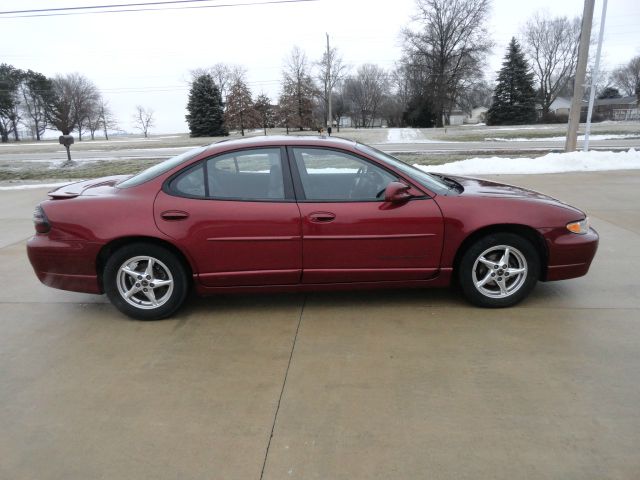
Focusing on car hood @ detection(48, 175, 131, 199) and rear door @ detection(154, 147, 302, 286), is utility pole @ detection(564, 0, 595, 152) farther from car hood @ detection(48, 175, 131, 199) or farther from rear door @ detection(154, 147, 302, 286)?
car hood @ detection(48, 175, 131, 199)

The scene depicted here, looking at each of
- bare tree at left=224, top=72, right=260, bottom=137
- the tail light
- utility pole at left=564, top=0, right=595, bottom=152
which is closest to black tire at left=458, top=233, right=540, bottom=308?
the tail light

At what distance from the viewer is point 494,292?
12.6 ft

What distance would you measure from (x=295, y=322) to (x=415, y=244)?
1.14 metres

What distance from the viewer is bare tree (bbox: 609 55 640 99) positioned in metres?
85.8

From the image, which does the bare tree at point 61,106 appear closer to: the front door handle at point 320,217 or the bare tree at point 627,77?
the front door handle at point 320,217

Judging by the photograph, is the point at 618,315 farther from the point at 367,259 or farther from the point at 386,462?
the point at 386,462

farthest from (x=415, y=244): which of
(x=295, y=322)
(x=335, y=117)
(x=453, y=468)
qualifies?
(x=335, y=117)

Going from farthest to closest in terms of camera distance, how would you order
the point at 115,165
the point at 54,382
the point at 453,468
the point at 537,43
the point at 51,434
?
the point at 537,43, the point at 115,165, the point at 54,382, the point at 51,434, the point at 453,468

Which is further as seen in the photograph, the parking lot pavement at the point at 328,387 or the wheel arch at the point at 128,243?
the wheel arch at the point at 128,243

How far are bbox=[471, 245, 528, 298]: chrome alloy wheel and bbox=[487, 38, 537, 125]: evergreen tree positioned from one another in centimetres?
5499

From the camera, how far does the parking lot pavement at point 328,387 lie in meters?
2.25

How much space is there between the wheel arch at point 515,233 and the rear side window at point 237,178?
1.51 metres

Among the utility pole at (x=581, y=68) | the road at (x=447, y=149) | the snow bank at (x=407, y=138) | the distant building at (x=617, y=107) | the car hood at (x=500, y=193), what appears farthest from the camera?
the distant building at (x=617, y=107)

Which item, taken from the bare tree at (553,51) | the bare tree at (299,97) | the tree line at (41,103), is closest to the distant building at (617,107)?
the bare tree at (553,51)
